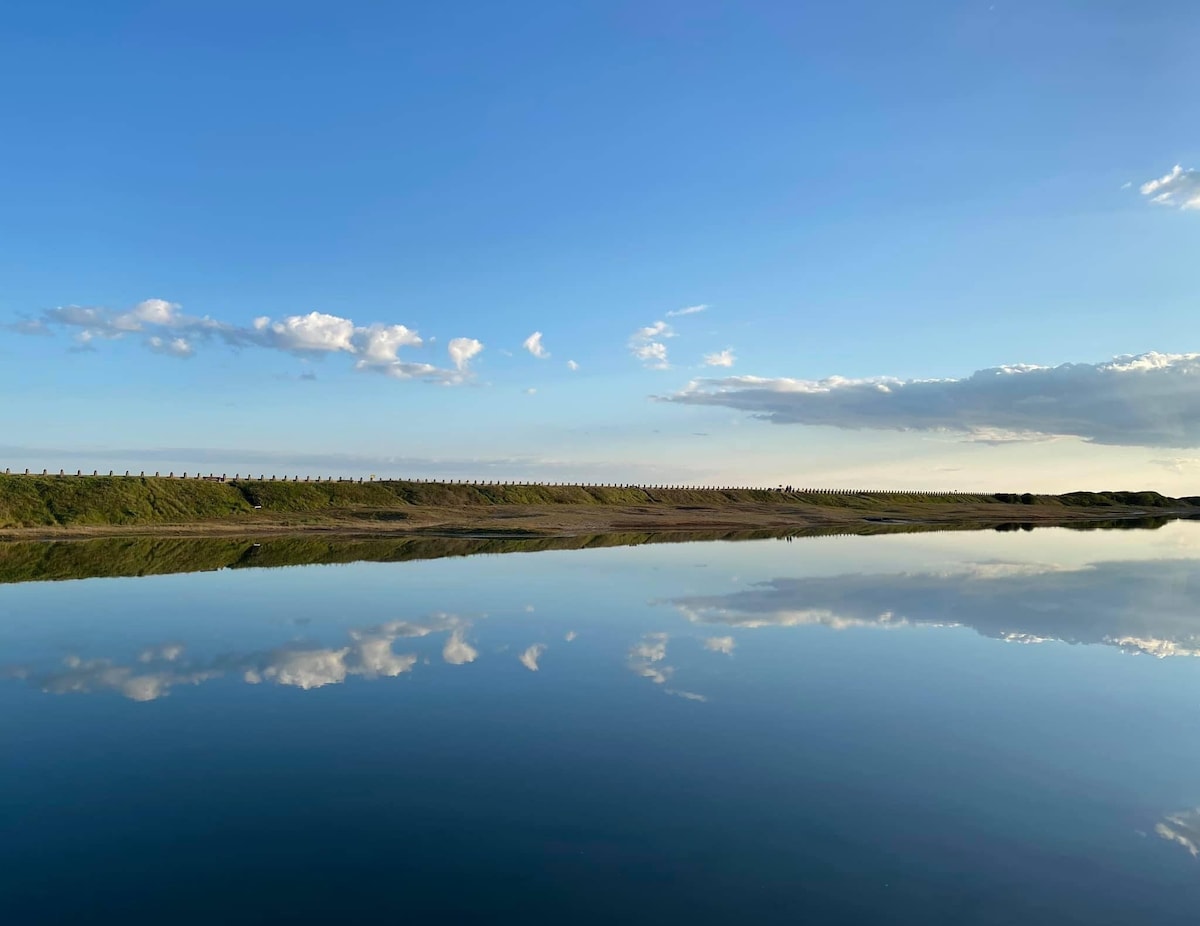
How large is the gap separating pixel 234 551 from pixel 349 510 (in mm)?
41097

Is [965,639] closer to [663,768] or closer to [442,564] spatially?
[663,768]

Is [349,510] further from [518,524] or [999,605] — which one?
[999,605]

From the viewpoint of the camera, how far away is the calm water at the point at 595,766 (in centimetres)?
1230

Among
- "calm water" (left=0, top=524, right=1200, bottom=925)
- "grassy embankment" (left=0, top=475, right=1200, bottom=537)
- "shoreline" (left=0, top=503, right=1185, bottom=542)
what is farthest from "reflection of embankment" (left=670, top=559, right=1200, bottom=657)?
"grassy embankment" (left=0, top=475, right=1200, bottom=537)

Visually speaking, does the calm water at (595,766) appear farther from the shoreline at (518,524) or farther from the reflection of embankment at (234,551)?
the shoreline at (518,524)

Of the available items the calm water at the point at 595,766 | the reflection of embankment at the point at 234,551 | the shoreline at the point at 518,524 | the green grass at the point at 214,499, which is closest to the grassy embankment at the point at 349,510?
the green grass at the point at 214,499

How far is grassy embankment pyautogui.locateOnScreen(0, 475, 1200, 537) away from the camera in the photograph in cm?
8450

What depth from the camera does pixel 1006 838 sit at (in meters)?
14.4

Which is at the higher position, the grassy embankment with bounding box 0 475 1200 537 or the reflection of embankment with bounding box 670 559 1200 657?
the grassy embankment with bounding box 0 475 1200 537

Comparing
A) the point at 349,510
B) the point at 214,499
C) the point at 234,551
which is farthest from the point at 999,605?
the point at 214,499

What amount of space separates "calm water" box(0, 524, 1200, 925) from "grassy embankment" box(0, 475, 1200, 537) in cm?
5352

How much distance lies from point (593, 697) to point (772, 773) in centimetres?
685

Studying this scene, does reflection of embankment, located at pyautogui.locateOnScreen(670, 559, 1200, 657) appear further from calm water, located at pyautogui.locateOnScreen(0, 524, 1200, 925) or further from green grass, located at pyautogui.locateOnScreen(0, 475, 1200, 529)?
green grass, located at pyautogui.locateOnScreen(0, 475, 1200, 529)

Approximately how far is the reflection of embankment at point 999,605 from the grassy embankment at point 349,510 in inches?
1874
